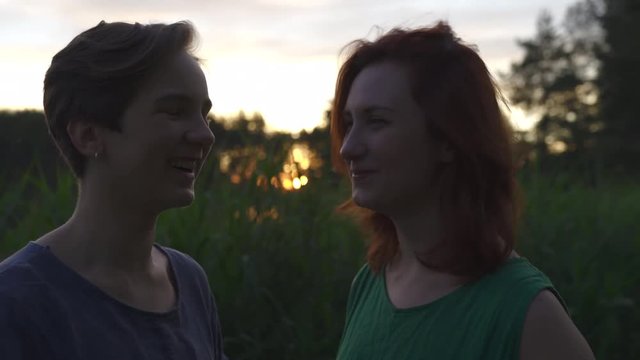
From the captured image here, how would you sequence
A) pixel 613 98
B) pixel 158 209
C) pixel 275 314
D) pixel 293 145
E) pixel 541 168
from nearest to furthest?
pixel 158 209 → pixel 275 314 → pixel 293 145 → pixel 541 168 → pixel 613 98

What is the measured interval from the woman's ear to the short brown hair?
0.04ft

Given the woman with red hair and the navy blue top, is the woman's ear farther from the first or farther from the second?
the woman with red hair

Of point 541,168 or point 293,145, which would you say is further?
point 541,168

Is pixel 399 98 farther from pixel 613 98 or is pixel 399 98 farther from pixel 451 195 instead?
pixel 613 98

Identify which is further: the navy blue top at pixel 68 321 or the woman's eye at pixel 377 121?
the woman's eye at pixel 377 121

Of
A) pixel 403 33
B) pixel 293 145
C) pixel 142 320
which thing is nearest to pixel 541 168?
pixel 293 145

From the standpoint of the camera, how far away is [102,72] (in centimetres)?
221

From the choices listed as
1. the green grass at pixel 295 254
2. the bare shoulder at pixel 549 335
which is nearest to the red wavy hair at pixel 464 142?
the bare shoulder at pixel 549 335

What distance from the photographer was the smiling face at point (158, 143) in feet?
7.36

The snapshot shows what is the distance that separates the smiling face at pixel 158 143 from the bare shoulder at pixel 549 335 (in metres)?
0.75

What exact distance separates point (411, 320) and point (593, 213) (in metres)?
4.14

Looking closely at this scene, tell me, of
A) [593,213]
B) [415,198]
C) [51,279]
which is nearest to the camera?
[51,279]

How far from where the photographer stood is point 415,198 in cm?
244

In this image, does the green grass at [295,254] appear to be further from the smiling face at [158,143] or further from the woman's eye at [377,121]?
the smiling face at [158,143]
